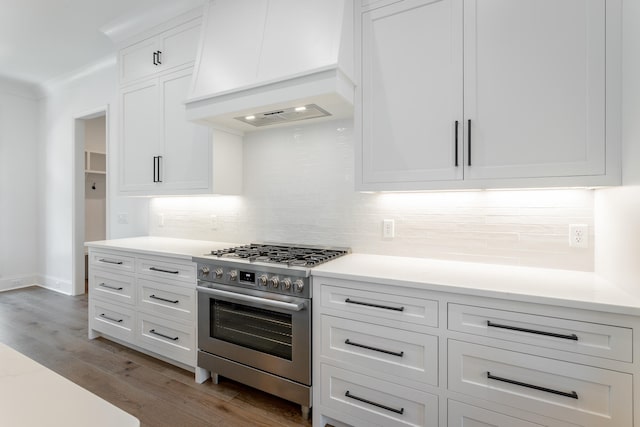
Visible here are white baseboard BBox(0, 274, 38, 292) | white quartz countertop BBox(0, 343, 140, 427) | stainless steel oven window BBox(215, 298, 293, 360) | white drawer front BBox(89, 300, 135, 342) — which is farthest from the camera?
white baseboard BBox(0, 274, 38, 292)

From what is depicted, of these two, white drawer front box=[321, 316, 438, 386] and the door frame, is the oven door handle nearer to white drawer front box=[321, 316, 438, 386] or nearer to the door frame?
white drawer front box=[321, 316, 438, 386]

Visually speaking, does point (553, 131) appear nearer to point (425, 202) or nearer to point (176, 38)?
point (425, 202)

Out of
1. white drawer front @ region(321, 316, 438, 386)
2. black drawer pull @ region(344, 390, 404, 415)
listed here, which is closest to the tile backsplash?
white drawer front @ region(321, 316, 438, 386)

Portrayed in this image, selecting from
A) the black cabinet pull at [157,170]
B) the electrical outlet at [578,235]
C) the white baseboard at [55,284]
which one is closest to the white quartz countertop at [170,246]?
the black cabinet pull at [157,170]

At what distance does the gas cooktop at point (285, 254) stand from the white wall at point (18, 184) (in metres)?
4.36

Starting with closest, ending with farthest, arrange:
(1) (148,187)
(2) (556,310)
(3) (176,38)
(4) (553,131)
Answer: (2) (556,310) < (4) (553,131) < (3) (176,38) < (1) (148,187)

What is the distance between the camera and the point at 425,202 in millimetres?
2201

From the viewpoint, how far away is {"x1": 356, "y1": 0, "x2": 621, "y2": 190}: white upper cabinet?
1.49 meters

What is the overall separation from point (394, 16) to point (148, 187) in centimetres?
247

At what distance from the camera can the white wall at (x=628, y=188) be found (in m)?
1.31

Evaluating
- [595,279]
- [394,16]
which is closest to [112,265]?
[394,16]

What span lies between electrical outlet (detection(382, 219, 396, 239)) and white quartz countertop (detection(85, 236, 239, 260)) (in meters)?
1.34

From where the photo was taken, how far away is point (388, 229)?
2.31 meters

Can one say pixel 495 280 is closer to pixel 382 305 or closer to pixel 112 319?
pixel 382 305
